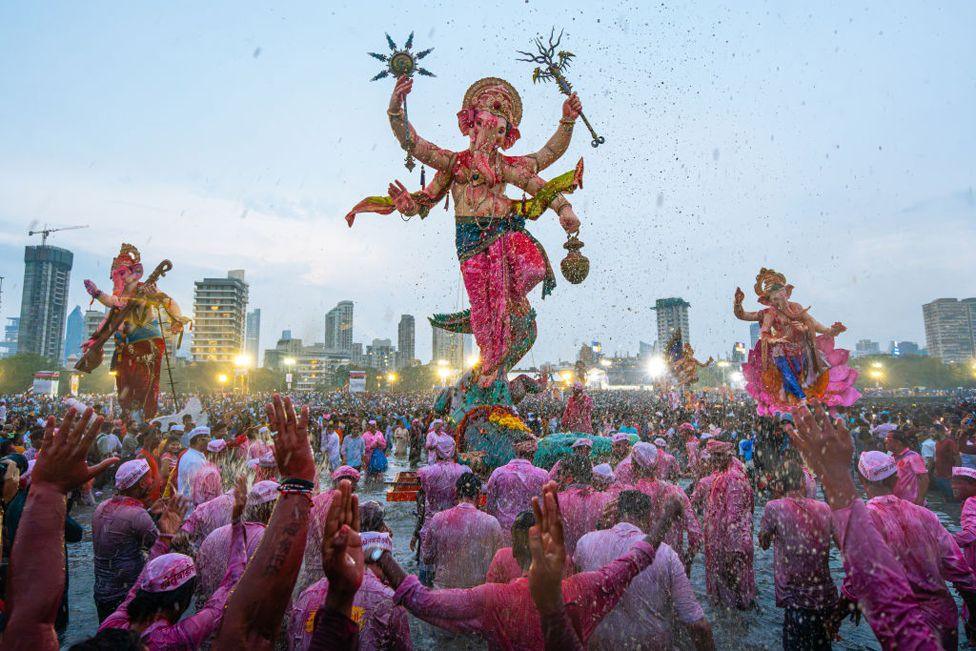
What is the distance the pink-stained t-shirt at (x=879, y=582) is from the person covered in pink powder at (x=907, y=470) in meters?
2.72

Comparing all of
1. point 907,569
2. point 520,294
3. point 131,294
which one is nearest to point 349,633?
point 907,569

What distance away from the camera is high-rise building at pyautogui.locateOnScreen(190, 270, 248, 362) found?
437ft

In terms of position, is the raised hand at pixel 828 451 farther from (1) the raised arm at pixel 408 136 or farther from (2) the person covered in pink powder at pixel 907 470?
(1) the raised arm at pixel 408 136

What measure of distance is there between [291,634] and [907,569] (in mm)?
3869

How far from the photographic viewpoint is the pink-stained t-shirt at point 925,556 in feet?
11.1

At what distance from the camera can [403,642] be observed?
10.2ft

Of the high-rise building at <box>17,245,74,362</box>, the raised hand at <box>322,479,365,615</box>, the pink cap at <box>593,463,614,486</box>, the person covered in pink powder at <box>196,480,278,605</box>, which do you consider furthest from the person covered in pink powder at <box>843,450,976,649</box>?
the high-rise building at <box>17,245,74,362</box>

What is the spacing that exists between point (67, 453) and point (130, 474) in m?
2.42

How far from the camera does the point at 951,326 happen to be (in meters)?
146

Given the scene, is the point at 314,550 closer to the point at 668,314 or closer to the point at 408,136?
the point at 408,136

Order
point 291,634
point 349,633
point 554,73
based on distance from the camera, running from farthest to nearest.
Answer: point 554,73
point 291,634
point 349,633

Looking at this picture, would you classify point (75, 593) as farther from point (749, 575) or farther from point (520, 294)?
point (749, 575)

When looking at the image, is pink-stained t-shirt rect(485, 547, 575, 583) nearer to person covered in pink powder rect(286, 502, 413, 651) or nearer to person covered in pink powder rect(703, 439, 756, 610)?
person covered in pink powder rect(286, 502, 413, 651)

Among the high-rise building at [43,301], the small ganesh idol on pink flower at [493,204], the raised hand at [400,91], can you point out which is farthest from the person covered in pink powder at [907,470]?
the high-rise building at [43,301]
